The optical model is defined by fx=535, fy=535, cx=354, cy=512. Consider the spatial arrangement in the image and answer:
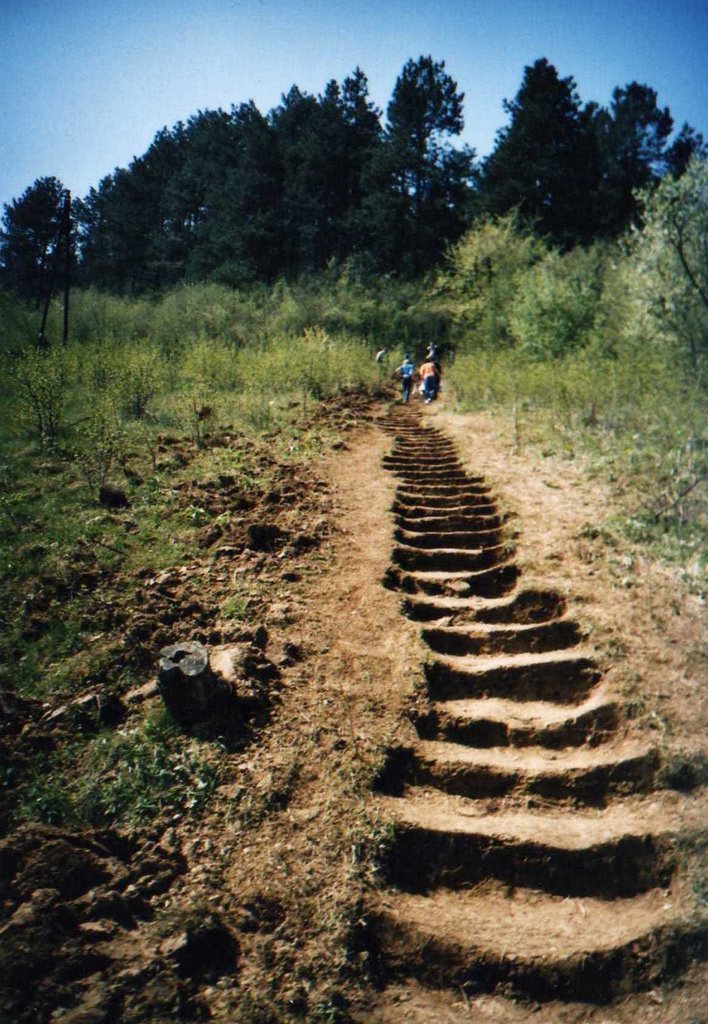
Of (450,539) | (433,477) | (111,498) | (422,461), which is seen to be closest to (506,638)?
(450,539)

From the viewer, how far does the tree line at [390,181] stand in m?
27.6

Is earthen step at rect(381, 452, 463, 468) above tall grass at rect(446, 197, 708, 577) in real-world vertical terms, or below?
below

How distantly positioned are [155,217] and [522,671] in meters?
43.5

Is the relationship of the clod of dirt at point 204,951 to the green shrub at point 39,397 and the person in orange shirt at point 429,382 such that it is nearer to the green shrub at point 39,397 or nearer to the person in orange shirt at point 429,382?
the green shrub at point 39,397

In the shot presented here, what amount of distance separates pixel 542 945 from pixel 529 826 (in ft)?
1.75

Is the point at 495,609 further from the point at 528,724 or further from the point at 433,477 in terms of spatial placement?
the point at 433,477

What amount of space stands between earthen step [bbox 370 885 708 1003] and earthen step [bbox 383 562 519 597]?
2508 millimetres

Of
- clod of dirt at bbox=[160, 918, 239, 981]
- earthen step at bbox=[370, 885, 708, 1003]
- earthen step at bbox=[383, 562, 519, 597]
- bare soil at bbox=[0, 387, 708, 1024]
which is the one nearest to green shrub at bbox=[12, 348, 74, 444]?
bare soil at bbox=[0, 387, 708, 1024]

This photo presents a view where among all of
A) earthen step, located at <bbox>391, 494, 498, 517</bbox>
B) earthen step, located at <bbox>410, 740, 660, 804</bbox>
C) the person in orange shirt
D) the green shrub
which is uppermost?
the person in orange shirt

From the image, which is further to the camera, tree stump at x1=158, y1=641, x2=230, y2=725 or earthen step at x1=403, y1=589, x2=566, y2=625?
earthen step at x1=403, y1=589, x2=566, y2=625

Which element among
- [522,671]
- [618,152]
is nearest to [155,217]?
[618,152]

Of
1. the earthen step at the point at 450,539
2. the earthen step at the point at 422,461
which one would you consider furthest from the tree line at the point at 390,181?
the earthen step at the point at 450,539

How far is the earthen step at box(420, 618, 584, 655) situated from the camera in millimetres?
4047

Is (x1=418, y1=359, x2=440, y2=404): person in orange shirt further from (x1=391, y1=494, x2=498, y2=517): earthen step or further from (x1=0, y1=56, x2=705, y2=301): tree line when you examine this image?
(x1=0, y1=56, x2=705, y2=301): tree line
